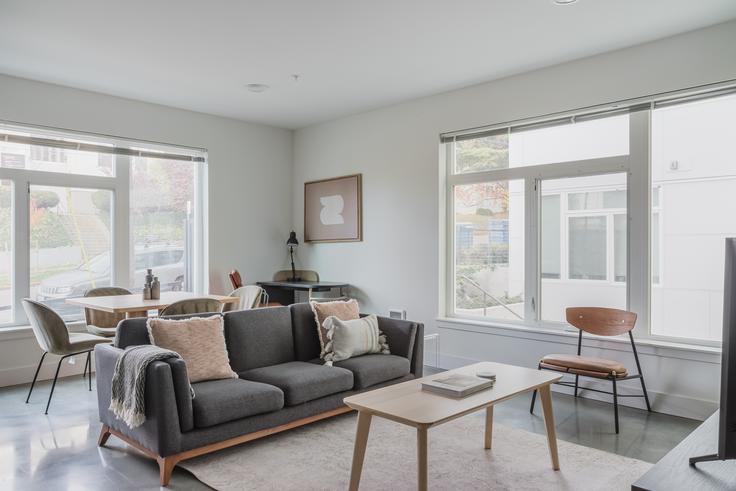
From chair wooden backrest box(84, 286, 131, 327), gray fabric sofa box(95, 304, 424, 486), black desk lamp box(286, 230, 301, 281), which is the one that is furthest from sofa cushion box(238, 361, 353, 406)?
black desk lamp box(286, 230, 301, 281)

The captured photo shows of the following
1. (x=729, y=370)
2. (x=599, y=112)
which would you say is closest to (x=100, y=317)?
(x=599, y=112)

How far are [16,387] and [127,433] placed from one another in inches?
91.0

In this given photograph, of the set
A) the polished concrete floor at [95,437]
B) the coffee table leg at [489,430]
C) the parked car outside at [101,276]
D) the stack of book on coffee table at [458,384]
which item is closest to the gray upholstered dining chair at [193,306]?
the polished concrete floor at [95,437]

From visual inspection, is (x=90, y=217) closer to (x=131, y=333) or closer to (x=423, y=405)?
(x=131, y=333)

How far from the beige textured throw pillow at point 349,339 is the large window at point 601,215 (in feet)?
4.92

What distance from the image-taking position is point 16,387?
15.0 feet

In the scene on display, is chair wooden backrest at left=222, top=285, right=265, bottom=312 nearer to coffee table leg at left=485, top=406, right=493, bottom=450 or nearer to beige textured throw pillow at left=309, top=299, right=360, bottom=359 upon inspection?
beige textured throw pillow at left=309, top=299, right=360, bottom=359

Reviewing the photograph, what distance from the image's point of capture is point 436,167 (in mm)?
5312

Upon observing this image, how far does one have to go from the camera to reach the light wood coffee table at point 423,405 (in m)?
2.26

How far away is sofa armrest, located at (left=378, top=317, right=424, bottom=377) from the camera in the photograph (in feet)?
13.6

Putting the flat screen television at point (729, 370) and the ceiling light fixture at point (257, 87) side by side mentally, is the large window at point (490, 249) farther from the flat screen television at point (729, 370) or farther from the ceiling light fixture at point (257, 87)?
the flat screen television at point (729, 370)

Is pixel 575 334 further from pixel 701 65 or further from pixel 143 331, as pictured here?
pixel 143 331

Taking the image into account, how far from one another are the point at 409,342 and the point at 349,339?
51 cm

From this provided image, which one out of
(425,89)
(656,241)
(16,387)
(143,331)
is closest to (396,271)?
(425,89)
